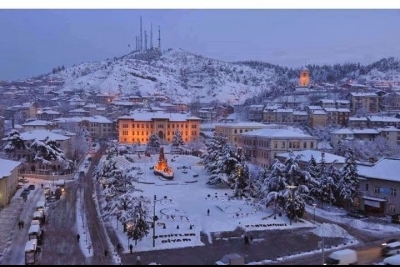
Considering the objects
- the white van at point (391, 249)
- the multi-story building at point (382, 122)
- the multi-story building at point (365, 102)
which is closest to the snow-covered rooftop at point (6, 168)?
the white van at point (391, 249)

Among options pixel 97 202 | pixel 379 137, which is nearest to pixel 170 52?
pixel 379 137

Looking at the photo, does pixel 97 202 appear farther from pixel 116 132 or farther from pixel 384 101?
pixel 384 101

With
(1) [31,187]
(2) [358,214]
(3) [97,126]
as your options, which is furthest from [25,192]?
(3) [97,126]

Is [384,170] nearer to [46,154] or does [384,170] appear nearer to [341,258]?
[341,258]

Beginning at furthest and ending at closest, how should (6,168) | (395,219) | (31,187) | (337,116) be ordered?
(337,116)
(31,187)
(6,168)
(395,219)

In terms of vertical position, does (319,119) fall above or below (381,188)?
above

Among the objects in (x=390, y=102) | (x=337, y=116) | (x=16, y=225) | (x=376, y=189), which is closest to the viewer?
A: (x=16, y=225)
